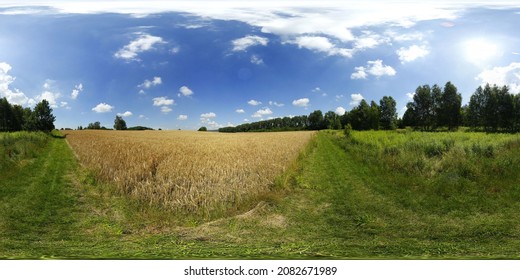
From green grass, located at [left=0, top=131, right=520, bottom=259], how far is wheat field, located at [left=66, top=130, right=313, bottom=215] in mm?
462

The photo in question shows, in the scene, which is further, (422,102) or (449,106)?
(449,106)

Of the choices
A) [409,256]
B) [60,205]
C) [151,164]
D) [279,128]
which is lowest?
[409,256]

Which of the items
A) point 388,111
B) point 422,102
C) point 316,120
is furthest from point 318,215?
point 422,102

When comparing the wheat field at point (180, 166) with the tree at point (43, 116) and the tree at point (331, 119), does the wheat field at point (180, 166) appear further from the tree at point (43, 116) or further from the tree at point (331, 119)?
the tree at point (331, 119)

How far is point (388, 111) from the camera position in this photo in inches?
293

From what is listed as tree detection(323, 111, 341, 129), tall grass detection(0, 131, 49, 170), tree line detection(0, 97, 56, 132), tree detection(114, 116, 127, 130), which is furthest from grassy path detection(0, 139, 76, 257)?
tree detection(323, 111, 341, 129)

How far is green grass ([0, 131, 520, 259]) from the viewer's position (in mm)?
6215

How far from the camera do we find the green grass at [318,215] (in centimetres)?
621

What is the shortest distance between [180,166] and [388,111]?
18.7 ft

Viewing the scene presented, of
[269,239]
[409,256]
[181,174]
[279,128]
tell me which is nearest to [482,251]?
[409,256]

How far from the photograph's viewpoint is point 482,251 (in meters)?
6.09

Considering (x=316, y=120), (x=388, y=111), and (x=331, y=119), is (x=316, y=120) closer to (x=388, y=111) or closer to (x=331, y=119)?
(x=331, y=119)

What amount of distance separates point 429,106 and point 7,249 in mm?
8697

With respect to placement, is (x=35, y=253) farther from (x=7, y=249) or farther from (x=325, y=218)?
(x=325, y=218)
